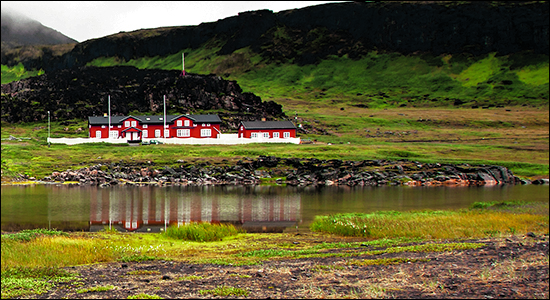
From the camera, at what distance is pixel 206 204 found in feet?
187

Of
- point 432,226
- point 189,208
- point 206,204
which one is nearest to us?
point 432,226

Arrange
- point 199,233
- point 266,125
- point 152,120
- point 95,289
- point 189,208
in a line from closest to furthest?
point 95,289, point 199,233, point 189,208, point 266,125, point 152,120

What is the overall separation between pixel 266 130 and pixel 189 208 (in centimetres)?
8138

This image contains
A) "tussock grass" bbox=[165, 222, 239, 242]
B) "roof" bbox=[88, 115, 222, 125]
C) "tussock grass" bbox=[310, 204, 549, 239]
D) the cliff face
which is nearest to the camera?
"tussock grass" bbox=[165, 222, 239, 242]

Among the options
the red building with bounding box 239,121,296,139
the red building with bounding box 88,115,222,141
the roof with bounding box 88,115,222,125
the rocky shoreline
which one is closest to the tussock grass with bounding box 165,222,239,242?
the rocky shoreline

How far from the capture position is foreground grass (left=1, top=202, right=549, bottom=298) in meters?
20.6

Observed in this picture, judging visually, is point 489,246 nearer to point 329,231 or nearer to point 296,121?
point 329,231

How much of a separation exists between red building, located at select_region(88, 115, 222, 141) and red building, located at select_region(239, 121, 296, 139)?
6.72m

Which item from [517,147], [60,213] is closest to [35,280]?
[60,213]

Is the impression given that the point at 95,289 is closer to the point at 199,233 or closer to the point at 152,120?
the point at 199,233

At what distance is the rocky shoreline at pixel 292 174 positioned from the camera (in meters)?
88.1

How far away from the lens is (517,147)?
130 metres

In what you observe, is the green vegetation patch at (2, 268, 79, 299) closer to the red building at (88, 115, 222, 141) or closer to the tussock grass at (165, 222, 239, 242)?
the tussock grass at (165, 222, 239, 242)

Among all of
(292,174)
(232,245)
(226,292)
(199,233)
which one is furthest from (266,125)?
(226,292)
